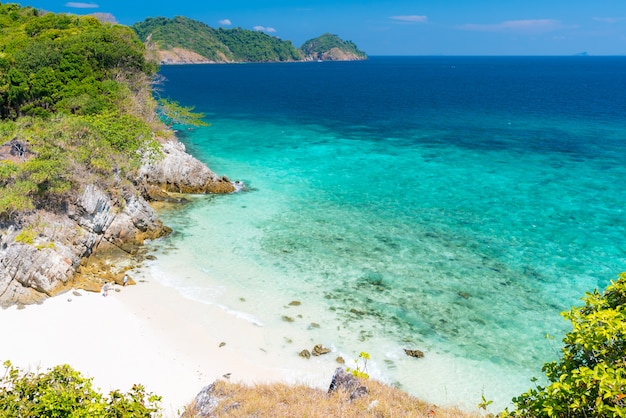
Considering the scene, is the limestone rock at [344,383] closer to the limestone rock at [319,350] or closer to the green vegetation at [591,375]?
the limestone rock at [319,350]

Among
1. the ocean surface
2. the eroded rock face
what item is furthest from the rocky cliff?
the eroded rock face

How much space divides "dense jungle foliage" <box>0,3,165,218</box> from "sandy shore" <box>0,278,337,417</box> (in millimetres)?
6503

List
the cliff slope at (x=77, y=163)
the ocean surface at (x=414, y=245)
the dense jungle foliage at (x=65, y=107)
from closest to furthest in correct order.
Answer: the ocean surface at (x=414, y=245)
the cliff slope at (x=77, y=163)
the dense jungle foliage at (x=65, y=107)

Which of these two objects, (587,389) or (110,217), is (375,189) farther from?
(587,389)

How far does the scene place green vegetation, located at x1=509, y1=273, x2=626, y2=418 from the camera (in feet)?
23.0

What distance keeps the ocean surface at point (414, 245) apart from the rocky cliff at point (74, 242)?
2.14 m

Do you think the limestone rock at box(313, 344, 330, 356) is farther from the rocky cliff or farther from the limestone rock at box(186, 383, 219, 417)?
the rocky cliff

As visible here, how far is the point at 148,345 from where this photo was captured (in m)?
17.5

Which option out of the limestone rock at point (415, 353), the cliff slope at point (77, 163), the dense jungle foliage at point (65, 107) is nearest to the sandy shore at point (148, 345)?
the cliff slope at point (77, 163)

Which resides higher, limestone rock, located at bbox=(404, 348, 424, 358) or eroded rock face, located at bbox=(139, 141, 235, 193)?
eroded rock face, located at bbox=(139, 141, 235, 193)

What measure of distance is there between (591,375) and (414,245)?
777 inches

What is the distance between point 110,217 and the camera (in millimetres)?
25516

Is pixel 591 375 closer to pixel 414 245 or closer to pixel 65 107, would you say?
pixel 414 245

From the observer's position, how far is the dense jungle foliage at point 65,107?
22969 mm
